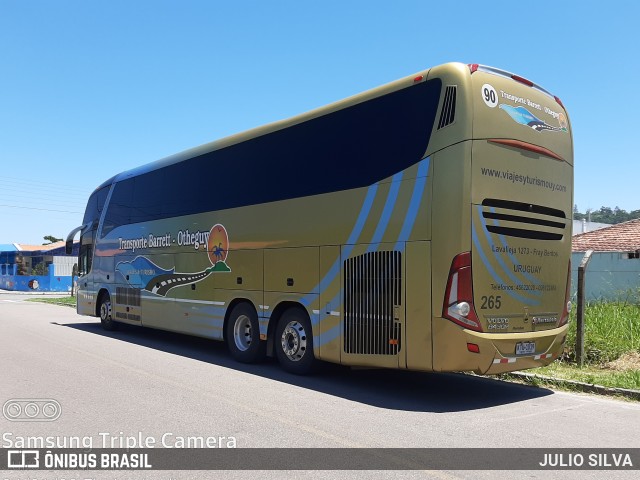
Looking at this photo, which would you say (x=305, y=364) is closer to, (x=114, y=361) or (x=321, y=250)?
(x=321, y=250)

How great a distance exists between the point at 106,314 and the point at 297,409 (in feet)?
35.2

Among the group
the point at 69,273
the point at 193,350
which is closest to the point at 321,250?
the point at 193,350

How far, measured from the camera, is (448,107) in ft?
23.6

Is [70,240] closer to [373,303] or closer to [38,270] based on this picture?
[373,303]

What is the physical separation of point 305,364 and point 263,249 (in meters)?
2.19

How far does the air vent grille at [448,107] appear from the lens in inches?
281

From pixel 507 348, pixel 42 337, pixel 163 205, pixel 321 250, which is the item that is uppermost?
pixel 163 205

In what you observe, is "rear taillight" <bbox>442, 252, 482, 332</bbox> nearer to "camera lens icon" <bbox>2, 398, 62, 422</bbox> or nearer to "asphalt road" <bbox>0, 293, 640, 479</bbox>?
"asphalt road" <bbox>0, 293, 640, 479</bbox>

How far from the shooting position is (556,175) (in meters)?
8.13

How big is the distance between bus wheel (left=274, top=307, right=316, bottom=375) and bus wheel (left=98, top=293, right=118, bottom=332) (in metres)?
8.02

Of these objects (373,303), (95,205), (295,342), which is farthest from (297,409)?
(95,205)

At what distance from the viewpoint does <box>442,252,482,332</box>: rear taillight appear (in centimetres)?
698

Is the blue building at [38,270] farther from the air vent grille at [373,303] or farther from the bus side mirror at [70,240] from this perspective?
the air vent grille at [373,303]

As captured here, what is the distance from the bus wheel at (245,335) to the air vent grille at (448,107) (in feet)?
16.2
